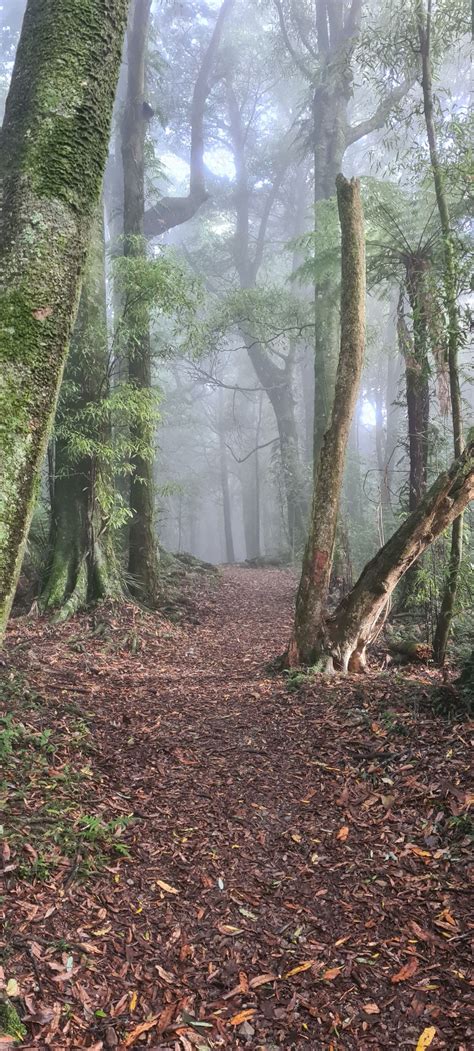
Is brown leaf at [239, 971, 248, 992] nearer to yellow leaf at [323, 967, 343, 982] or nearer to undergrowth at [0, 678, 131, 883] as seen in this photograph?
yellow leaf at [323, 967, 343, 982]

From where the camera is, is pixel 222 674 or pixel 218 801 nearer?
pixel 218 801

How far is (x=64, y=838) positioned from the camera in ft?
10.0

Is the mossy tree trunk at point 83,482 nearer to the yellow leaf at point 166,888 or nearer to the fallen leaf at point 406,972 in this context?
the yellow leaf at point 166,888

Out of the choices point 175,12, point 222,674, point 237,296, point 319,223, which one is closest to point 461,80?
point 175,12

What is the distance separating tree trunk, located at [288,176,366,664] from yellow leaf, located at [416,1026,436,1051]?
411 centimetres

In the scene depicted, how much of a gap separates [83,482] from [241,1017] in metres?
7.09

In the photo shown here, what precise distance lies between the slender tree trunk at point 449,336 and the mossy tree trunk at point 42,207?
3926 mm

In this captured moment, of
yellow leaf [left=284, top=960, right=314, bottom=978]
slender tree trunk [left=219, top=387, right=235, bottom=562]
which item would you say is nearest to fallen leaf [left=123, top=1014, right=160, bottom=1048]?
yellow leaf [left=284, top=960, right=314, bottom=978]

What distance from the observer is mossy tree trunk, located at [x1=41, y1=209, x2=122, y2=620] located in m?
8.23

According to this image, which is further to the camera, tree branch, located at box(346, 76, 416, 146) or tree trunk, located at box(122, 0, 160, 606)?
tree branch, located at box(346, 76, 416, 146)

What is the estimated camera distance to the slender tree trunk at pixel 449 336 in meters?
5.55

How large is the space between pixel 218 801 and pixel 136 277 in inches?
278

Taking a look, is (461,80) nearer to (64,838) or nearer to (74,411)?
(74,411)

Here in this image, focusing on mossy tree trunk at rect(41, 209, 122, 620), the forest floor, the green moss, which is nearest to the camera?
the green moss
